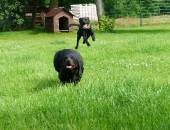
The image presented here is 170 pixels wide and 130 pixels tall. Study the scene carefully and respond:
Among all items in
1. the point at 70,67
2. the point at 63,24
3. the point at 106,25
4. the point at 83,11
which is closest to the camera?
the point at 70,67

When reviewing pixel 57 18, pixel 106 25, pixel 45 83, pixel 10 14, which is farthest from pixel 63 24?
pixel 45 83

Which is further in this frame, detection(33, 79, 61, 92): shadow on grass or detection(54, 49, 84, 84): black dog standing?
detection(33, 79, 61, 92): shadow on grass

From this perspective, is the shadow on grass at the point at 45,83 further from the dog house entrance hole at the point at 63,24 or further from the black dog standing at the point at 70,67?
the dog house entrance hole at the point at 63,24

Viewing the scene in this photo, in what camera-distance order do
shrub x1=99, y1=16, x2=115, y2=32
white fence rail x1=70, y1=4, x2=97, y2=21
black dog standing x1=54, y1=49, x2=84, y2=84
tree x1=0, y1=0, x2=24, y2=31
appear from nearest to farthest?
black dog standing x1=54, y1=49, x2=84, y2=84 < shrub x1=99, y1=16, x2=115, y2=32 < tree x1=0, y1=0, x2=24, y2=31 < white fence rail x1=70, y1=4, x2=97, y2=21

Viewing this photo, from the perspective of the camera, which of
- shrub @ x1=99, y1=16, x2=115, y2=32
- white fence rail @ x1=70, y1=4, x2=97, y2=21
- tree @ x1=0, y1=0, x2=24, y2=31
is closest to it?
shrub @ x1=99, y1=16, x2=115, y2=32

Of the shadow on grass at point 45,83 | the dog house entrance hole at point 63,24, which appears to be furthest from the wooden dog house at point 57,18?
the shadow on grass at point 45,83

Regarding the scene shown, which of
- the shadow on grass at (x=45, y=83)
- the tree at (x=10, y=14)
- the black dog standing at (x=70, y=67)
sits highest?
the tree at (x=10, y=14)

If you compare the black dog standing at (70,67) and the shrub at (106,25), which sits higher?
the shrub at (106,25)

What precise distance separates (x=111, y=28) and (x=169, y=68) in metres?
22.6

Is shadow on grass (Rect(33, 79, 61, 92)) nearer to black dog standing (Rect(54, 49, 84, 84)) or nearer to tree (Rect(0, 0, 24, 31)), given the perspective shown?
black dog standing (Rect(54, 49, 84, 84))

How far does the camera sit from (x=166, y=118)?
321 cm

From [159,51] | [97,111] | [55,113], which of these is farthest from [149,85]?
[159,51]

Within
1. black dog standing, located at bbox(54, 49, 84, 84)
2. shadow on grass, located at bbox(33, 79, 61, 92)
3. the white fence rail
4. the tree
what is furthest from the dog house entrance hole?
black dog standing, located at bbox(54, 49, 84, 84)

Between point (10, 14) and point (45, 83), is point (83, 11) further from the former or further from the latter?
point (45, 83)
